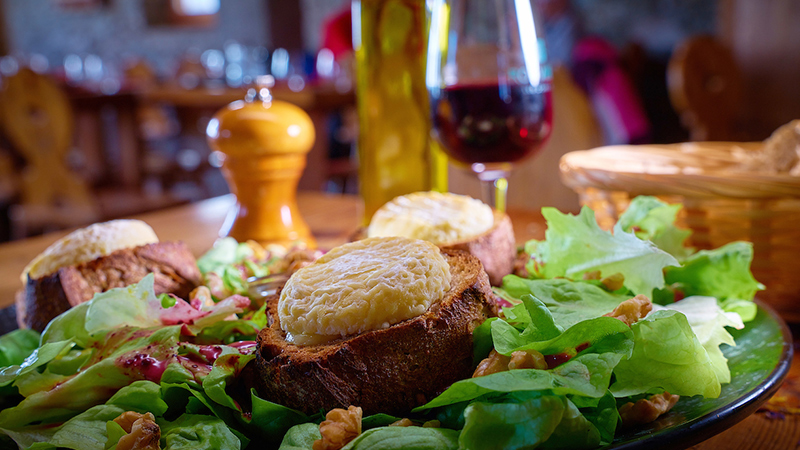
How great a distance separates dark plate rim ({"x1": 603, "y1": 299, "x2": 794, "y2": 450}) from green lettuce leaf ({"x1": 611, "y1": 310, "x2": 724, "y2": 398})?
3 centimetres

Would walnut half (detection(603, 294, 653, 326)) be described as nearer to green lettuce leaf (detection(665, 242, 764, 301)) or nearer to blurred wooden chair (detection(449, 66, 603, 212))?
green lettuce leaf (detection(665, 242, 764, 301))

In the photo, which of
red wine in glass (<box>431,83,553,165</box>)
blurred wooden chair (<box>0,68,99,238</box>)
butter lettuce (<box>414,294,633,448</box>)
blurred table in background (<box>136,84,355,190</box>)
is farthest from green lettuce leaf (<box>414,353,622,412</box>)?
blurred wooden chair (<box>0,68,99,238</box>)

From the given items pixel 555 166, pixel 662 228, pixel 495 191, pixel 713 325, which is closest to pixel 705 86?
pixel 555 166

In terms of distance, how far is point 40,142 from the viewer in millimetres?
4121

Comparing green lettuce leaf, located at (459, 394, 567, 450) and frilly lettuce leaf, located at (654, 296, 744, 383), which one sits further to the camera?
frilly lettuce leaf, located at (654, 296, 744, 383)

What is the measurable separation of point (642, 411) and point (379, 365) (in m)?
0.24

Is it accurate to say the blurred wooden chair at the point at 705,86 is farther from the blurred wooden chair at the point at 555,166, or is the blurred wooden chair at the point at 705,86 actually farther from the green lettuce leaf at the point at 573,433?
the green lettuce leaf at the point at 573,433

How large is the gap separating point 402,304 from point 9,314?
2.47 ft

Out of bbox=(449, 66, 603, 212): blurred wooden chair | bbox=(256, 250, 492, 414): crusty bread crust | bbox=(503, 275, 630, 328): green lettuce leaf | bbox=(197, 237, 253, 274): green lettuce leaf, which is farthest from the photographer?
bbox=(449, 66, 603, 212): blurred wooden chair

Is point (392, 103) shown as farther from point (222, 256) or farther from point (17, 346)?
point (17, 346)

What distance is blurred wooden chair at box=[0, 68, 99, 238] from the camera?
13.3 ft

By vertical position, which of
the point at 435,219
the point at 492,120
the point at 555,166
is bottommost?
the point at 555,166

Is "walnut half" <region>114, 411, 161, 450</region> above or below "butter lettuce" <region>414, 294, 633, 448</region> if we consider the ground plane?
below

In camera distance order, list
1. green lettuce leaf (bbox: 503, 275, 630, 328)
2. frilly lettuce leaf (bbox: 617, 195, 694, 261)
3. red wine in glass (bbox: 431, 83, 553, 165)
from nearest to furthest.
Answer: green lettuce leaf (bbox: 503, 275, 630, 328), frilly lettuce leaf (bbox: 617, 195, 694, 261), red wine in glass (bbox: 431, 83, 553, 165)
